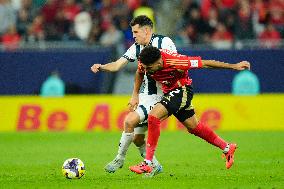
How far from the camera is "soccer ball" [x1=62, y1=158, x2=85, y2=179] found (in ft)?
35.0

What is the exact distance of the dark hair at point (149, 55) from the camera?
1037 cm

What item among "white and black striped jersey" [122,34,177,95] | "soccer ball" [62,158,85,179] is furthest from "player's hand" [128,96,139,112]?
"soccer ball" [62,158,85,179]

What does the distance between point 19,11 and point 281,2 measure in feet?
22.5

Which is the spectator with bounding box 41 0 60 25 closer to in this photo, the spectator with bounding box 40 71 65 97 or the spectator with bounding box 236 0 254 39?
the spectator with bounding box 40 71 65 97

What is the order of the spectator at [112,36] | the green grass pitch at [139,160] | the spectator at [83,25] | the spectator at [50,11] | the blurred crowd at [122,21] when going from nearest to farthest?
the green grass pitch at [139,160] < the blurred crowd at [122,21] < the spectator at [112,36] < the spectator at [83,25] < the spectator at [50,11]

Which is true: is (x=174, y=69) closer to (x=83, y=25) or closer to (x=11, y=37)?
(x=11, y=37)

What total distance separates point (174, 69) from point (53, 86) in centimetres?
1001

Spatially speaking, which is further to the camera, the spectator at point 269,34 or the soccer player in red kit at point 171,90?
the spectator at point 269,34

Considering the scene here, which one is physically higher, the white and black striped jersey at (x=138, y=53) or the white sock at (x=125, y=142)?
the white and black striped jersey at (x=138, y=53)

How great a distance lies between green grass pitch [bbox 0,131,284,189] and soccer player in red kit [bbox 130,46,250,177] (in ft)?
A: 1.21

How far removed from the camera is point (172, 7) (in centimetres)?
2214

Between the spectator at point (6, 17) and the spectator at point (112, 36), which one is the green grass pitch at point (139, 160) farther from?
the spectator at point (6, 17)

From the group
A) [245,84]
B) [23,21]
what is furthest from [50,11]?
[245,84]

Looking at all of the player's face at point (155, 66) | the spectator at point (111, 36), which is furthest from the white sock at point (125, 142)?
the spectator at point (111, 36)
